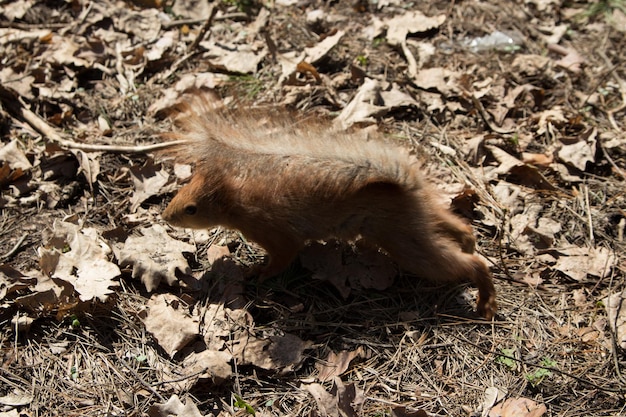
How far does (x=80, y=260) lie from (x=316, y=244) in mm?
1508

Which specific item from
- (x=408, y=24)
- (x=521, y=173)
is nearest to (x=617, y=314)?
(x=521, y=173)

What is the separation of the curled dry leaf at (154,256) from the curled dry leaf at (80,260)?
0.39ft

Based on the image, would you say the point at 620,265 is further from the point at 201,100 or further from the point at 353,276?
the point at 201,100

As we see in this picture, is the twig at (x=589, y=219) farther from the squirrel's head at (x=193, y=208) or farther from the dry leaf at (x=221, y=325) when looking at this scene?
the squirrel's head at (x=193, y=208)

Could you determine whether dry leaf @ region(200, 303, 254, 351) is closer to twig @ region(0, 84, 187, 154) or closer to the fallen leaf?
the fallen leaf

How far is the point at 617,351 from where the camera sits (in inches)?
125

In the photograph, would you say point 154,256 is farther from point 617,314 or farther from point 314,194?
point 617,314

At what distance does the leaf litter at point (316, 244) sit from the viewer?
312 cm

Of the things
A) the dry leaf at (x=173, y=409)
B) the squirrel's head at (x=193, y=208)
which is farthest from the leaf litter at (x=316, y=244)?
the squirrel's head at (x=193, y=208)

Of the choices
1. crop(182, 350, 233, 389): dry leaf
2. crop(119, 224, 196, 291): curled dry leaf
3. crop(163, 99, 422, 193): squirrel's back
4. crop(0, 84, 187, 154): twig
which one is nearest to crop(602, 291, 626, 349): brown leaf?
crop(163, 99, 422, 193): squirrel's back

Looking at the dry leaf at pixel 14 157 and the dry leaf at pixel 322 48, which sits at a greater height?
the dry leaf at pixel 322 48

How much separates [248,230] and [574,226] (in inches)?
86.1

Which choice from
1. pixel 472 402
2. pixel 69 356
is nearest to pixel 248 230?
pixel 69 356

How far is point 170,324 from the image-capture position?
3.31 meters
